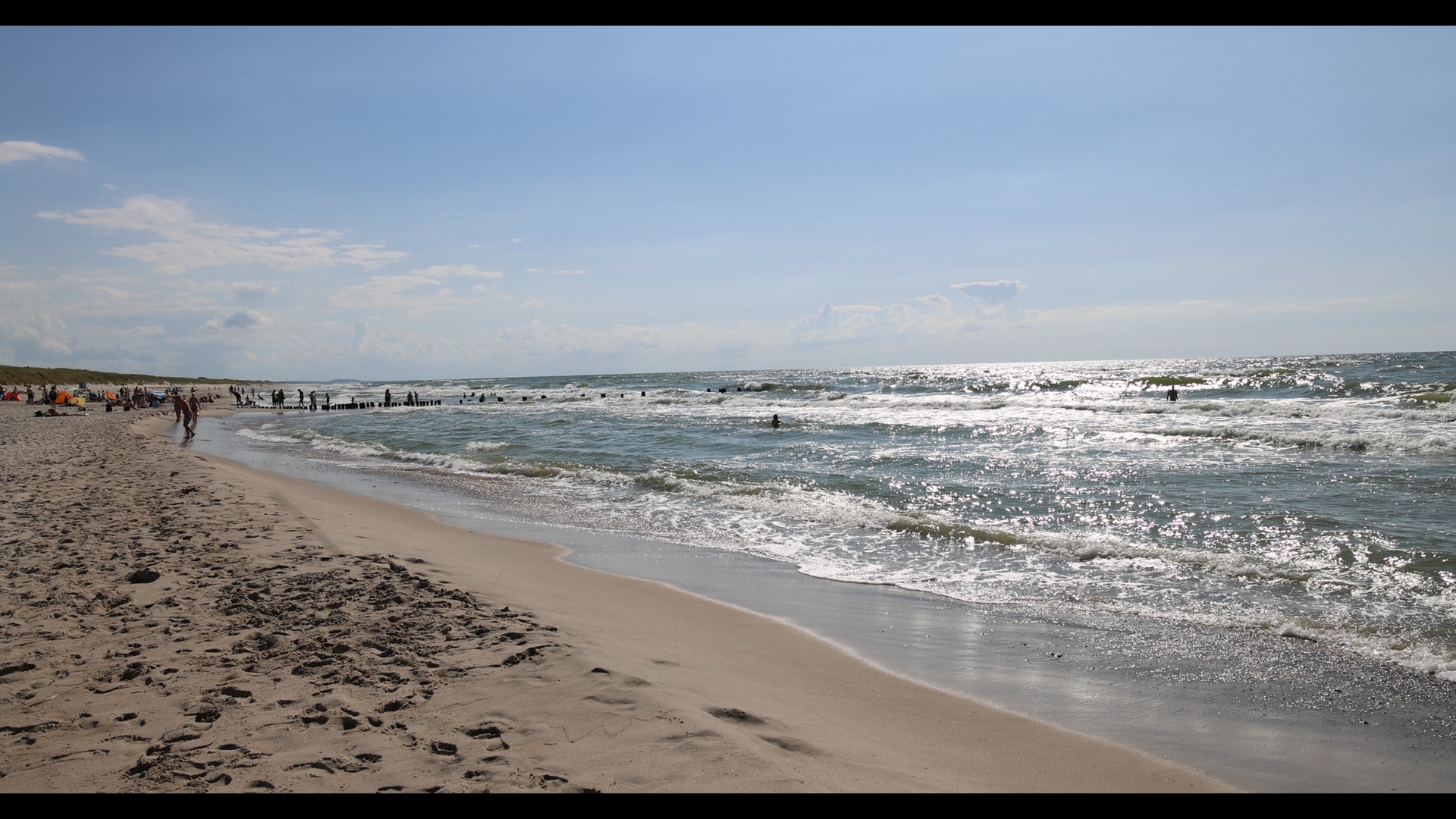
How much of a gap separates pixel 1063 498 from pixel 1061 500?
211 mm

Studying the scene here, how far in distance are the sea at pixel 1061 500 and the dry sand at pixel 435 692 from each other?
6.74ft

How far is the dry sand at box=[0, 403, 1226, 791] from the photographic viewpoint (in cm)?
343

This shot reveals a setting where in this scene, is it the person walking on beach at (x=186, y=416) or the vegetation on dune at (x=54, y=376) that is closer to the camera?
the person walking on beach at (x=186, y=416)

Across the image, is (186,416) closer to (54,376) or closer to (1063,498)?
(1063,498)

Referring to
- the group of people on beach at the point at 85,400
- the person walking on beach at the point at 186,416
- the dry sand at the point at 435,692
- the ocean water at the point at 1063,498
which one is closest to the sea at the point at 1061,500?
the ocean water at the point at 1063,498

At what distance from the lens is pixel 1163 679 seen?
17.2ft

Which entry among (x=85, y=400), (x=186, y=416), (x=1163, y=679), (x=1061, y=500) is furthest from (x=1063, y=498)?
(x=85, y=400)

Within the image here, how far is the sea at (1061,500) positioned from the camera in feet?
23.0

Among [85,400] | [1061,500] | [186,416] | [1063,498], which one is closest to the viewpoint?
[1061,500]

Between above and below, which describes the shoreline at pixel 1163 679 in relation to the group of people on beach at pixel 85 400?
below

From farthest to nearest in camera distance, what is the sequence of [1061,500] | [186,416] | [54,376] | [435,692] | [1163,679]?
[54,376] → [186,416] → [1061,500] → [1163,679] → [435,692]

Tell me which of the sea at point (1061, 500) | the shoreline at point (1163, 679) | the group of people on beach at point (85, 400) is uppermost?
the group of people on beach at point (85, 400)

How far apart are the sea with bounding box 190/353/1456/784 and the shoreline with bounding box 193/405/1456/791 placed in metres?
0.27

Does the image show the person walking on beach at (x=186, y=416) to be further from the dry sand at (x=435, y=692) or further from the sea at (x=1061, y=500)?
the dry sand at (x=435, y=692)
